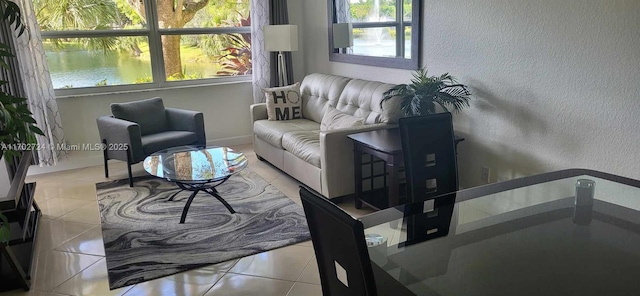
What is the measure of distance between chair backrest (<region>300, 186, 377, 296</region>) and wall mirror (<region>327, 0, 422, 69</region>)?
2.86 metres

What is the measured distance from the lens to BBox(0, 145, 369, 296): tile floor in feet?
8.37

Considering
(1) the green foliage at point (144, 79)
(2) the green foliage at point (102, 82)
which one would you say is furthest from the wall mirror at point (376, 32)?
(2) the green foliage at point (102, 82)

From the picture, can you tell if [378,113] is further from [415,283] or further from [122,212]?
[415,283]

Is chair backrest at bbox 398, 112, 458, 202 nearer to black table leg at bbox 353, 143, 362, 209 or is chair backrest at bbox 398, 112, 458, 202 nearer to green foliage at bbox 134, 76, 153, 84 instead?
black table leg at bbox 353, 143, 362, 209

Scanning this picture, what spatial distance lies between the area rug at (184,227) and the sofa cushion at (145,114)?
2.07ft

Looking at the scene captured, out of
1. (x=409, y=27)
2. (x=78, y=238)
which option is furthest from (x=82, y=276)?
(x=409, y=27)

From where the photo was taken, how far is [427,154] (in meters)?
2.18

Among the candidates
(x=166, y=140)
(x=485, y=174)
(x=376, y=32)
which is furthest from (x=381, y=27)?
(x=166, y=140)

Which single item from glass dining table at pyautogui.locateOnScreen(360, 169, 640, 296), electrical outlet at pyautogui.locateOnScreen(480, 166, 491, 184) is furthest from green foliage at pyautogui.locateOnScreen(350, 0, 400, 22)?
glass dining table at pyautogui.locateOnScreen(360, 169, 640, 296)

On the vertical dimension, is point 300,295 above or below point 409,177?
below

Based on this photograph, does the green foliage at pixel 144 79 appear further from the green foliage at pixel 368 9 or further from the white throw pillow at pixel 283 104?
the green foliage at pixel 368 9

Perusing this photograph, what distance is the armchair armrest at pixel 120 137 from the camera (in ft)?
13.6

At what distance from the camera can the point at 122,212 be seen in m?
3.67

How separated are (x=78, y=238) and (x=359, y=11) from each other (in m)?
3.16
